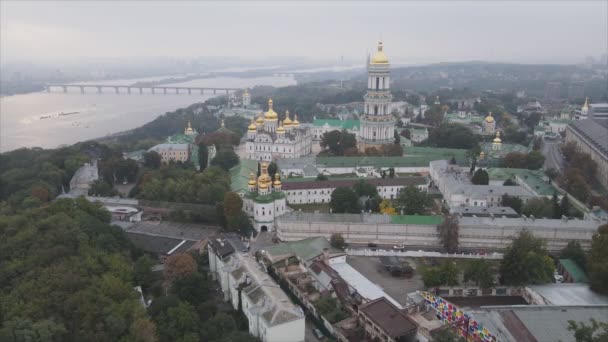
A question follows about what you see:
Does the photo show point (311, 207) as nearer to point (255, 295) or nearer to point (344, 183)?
point (344, 183)

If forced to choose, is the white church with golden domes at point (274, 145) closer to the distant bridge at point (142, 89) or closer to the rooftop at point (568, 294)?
the rooftop at point (568, 294)

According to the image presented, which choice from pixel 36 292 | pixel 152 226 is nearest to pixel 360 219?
pixel 152 226

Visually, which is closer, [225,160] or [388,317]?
[388,317]

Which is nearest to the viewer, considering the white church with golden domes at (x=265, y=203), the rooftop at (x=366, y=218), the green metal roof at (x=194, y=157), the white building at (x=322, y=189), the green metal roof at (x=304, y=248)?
the green metal roof at (x=304, y=248)

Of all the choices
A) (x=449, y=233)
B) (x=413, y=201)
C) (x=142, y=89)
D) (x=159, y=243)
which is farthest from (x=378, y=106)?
(x=142, y=89)

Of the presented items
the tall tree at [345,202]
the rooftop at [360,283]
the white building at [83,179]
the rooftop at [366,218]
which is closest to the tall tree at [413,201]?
the rooftop at [366,218]

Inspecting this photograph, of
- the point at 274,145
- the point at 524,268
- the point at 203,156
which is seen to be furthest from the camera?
the point at 274,145

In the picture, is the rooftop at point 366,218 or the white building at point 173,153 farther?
the white building at point 173,153
